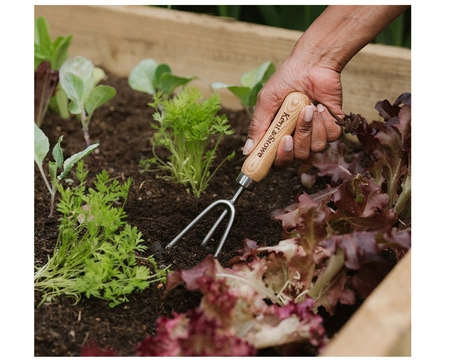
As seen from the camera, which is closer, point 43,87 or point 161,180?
point 161,180

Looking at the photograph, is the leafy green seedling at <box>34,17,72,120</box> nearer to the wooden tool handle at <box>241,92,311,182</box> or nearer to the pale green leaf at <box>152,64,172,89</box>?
the pale green leaf at <box>152,64,172,89</box>

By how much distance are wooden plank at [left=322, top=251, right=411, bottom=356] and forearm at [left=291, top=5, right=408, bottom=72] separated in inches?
30.6

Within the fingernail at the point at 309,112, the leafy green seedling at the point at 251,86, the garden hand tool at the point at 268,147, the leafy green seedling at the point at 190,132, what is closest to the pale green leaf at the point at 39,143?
the leafy green seedling at the point at 190,132

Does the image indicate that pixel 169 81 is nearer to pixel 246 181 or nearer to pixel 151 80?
pixel 151 80

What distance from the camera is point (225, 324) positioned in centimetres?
127

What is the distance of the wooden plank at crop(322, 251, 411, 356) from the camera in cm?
112

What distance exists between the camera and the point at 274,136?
1814 mm

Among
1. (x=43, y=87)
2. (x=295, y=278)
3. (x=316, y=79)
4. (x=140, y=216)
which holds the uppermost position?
(x=316, y=79)

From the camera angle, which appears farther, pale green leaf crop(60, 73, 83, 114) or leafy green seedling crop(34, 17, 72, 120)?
leafy green seedling crop(34, 17, 72, 120)

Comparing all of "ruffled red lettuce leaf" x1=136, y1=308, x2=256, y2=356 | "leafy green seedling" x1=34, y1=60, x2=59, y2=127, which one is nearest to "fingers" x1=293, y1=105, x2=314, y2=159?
"ruffled red lettuce leaf" x1=136, y1=308, x2=256, y2=356

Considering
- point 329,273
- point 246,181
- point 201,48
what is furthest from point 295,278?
point 201,48

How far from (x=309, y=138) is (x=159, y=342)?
2.83 feet

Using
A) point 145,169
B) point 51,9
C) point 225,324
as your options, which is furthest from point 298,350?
point 51,9

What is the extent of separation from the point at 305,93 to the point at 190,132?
1.22ft
